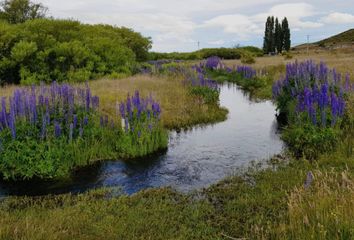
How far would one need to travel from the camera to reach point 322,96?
1137 centimetres

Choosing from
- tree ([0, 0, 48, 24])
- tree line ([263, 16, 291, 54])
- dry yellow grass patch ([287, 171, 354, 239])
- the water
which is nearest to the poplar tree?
tree line ([263, 16, 291, 54])

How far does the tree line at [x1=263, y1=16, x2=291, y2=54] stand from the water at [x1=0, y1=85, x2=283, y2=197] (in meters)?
74.5

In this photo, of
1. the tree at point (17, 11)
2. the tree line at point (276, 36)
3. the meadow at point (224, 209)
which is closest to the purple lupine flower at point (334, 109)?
the meadow at point (224, 209)

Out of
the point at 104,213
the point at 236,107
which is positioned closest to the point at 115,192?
the point at 104,213

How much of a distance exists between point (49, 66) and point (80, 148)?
11.9 m

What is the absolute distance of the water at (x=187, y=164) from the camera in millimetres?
8977

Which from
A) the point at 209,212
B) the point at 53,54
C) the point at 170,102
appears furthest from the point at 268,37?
the point at 209,212

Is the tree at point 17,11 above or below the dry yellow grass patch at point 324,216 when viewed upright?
above

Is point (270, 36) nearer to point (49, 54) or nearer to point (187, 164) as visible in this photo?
point (49, 54)

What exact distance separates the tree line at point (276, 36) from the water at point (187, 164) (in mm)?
74491

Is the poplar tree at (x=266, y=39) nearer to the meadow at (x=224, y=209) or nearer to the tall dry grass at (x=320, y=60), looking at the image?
the tall dry grass at (x=320, y=60)

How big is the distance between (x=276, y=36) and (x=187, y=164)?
8145cm

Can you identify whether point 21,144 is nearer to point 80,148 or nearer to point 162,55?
point 80,148

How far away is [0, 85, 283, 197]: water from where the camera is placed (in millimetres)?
8977
